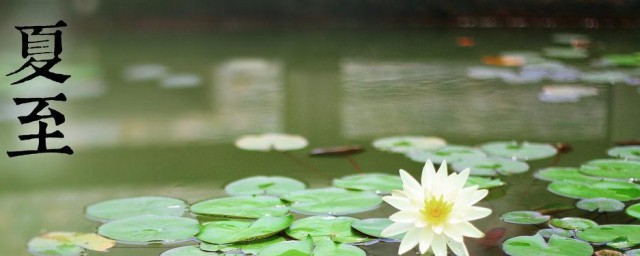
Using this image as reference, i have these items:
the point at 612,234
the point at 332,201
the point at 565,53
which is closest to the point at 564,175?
A: the point at 612,234

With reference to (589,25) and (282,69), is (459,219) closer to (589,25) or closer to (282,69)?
(282,69)

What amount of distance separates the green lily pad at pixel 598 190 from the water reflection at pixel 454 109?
0.40 m

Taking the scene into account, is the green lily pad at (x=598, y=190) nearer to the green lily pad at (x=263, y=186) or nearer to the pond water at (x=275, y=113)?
the pond water at (x=275, y=113)

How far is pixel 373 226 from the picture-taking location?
135 cm

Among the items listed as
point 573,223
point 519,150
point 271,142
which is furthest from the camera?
point 271,142

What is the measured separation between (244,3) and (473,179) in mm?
2338

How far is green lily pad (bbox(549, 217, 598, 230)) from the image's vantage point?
1349 mm

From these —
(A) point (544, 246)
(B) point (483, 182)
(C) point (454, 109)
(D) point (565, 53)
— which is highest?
(D) point (565, 53)

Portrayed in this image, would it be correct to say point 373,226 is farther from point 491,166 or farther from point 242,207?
point 491,166

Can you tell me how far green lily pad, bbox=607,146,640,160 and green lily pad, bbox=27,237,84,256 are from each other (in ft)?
3.47

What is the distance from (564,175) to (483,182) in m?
0.17

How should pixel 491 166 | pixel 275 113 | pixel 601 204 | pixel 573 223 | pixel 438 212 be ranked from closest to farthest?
pixel 438 212
pixel 573 223
pixel 601 204
pixel 491 166
pixel 275 113

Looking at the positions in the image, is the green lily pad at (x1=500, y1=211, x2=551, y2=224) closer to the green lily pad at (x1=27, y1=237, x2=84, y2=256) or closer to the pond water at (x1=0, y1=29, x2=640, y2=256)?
the pond water at (x1=0, y1=29, x2=640, y2=256)

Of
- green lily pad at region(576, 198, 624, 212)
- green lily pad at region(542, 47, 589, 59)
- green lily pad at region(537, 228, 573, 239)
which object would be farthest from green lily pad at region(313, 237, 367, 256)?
green lily pad at region(542, 47, 589, 59)
